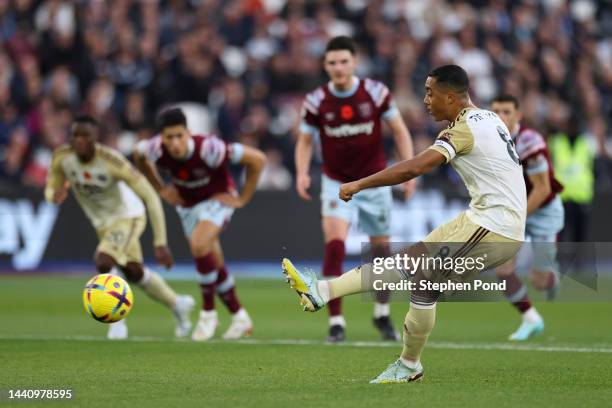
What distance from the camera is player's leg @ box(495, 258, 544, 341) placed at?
38.2 ft

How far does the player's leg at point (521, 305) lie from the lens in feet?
38.2

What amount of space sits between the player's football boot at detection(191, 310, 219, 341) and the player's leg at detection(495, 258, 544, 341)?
274cm

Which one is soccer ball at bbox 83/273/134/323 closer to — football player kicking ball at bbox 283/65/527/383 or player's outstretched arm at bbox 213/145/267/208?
football player kicking ball at bbox 283/65/527/383

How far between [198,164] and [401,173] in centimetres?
451

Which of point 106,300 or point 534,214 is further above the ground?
point 534,214

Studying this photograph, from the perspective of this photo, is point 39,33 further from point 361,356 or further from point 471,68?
point 361,356

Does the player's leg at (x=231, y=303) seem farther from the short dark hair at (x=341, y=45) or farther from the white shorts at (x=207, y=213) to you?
the short dark hair at (x=341, y=45)

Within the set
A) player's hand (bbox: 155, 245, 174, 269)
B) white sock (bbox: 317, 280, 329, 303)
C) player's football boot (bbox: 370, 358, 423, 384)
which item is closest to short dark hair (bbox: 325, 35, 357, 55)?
player's hand (bbox: 155, 245, 174, 269)

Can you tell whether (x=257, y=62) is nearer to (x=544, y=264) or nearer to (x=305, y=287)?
(x=544, y=264)

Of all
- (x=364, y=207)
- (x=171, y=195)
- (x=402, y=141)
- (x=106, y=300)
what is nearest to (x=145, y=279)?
(x=171, y=195)

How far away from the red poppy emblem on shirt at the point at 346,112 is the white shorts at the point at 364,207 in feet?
2.00

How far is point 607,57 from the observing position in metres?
23.1

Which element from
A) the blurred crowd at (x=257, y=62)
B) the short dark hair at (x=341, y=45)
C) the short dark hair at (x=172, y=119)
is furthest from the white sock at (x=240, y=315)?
the blurred crowd at (x=257, y=62)

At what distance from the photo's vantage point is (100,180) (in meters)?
12.2
